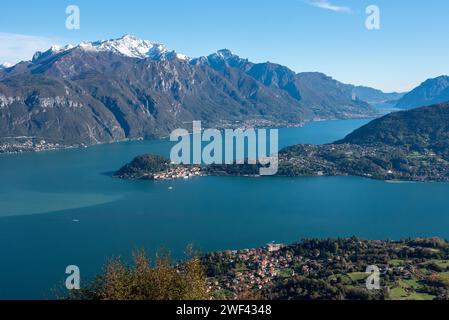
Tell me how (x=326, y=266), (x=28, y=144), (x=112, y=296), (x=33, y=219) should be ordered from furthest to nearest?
(x=28, y=144) < (x=33, y=219) < (x=326, y=266) < (x=112, y=296)

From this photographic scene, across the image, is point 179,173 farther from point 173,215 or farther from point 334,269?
point 334,269

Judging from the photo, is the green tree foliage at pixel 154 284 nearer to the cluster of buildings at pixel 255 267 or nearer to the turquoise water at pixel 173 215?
the cluster of buildings at pixel 255 267

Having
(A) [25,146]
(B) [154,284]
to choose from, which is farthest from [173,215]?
(A) [25,146]

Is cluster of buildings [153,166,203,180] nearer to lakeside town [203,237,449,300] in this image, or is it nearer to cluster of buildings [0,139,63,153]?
lakeside town [203,237,449,300]

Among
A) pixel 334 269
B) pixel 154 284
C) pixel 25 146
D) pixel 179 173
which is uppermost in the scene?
pixel 25 146

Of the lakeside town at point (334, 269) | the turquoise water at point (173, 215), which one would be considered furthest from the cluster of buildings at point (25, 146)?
the lakeside town at point (334, 269)
